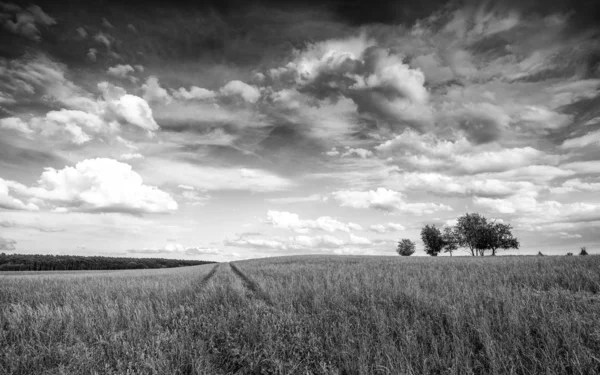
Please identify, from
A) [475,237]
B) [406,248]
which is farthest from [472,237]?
[406,248]

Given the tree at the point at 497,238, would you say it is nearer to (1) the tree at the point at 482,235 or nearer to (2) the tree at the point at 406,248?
(1) the tree at the point at 482,235

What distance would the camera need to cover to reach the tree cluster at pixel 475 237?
271 ft

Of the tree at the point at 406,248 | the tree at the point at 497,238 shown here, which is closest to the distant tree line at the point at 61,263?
the tree at the point at 406,248

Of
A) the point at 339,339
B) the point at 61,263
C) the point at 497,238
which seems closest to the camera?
the point at 339,339

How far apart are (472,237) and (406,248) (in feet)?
86.0

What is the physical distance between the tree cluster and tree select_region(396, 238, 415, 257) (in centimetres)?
1209

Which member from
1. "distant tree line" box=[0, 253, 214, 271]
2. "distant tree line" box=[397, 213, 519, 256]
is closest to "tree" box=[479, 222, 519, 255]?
"distant tree line" box=[397, 213, 519, 256]

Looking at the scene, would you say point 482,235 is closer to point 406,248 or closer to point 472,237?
point 472,237

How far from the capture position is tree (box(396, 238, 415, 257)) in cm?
10706

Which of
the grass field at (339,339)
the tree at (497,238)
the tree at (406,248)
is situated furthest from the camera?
the tree at (406,248)

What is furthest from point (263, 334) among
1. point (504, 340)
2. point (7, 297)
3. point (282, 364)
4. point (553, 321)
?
point (7, 297)

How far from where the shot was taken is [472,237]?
84.8m

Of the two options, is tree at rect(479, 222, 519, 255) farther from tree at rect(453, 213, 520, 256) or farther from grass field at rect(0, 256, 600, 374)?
grass field at rect(0, 256, 600, 374)

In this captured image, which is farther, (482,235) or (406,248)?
(406,248)
